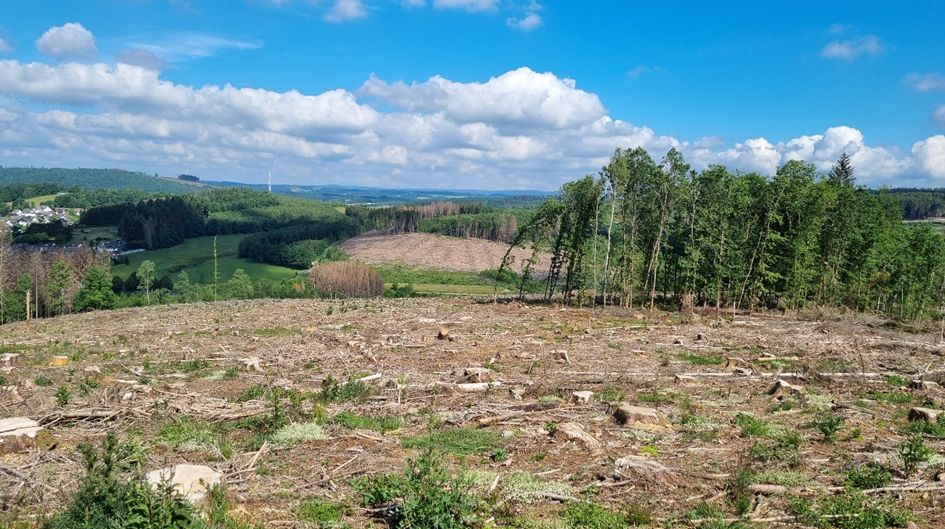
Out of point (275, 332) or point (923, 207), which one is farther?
point (923, 207)

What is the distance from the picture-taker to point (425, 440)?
11.1 meters

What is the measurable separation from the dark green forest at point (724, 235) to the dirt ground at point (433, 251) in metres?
61.9

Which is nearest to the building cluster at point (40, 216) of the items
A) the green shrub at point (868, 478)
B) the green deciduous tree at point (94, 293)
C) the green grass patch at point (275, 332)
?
the green deciduous tree at point (94, 293)

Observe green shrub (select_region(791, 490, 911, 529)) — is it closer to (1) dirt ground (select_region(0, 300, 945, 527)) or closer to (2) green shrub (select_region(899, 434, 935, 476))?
(1) dirt ground (select_region(0, 300, 945, 527))

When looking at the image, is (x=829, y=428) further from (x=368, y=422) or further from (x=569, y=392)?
(x=368, y=422)

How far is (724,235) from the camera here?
1471 inches

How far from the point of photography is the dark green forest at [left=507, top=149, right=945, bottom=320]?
122 feet

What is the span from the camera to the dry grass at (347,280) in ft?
265

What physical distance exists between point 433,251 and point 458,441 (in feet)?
417

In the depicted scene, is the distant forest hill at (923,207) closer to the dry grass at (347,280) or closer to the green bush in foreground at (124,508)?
the dry grass at (347,280)

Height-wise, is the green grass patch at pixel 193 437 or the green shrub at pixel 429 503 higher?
the green shrub at pixel 429 503

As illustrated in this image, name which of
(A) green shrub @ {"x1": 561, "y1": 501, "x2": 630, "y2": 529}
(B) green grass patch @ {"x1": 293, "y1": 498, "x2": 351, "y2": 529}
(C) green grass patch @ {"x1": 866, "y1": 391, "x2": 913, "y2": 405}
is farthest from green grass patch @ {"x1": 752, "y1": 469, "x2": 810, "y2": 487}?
(C) green grass patch @ {"x1": 866, "y1": 391, "x2": 913, "y2": 405}

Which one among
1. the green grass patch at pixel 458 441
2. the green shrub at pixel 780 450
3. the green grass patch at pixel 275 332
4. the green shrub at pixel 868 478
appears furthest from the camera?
the green grass patch at pixel 275 332

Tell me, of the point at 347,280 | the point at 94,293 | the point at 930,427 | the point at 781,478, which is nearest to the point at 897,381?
the point at 930,427
